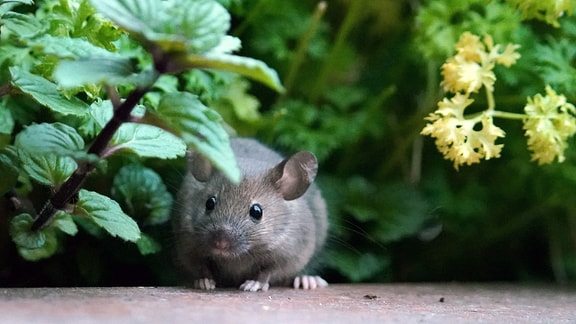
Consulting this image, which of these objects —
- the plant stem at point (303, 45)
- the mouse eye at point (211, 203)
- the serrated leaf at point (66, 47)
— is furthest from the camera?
the plant stem at point (303, 45)

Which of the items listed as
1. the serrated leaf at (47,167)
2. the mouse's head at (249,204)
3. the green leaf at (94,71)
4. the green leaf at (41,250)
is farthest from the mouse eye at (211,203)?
the green leaf at (94,71)

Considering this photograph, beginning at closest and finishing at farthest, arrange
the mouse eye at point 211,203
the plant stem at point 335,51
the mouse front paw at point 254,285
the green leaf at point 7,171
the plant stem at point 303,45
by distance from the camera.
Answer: the green leaf at point 7,171 → the mouse front paw at point 254,285 → the mouse eye at point 211,203 → the plant stem at point 303,45 → the plant stem at point 335,51

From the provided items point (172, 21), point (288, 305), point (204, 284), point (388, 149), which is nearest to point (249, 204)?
point (204, 284)

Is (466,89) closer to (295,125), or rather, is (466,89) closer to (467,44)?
(467,44)

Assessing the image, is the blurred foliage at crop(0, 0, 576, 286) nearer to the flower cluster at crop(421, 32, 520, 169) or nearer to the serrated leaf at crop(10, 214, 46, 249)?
the flower cluster at crop(421, 32, 520, 169)

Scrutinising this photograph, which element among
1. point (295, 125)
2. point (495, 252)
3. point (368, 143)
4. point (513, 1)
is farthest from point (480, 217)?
point (513, 1)

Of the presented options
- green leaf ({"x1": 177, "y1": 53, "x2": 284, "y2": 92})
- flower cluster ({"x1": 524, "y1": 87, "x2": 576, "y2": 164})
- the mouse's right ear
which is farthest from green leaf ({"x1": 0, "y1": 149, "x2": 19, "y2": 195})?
flower cluster ({"x1": 524, "y1": 87, "x2": 576, "y2": 164})

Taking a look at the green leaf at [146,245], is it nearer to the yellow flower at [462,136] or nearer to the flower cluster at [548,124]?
the yellow flower at [462,136]
